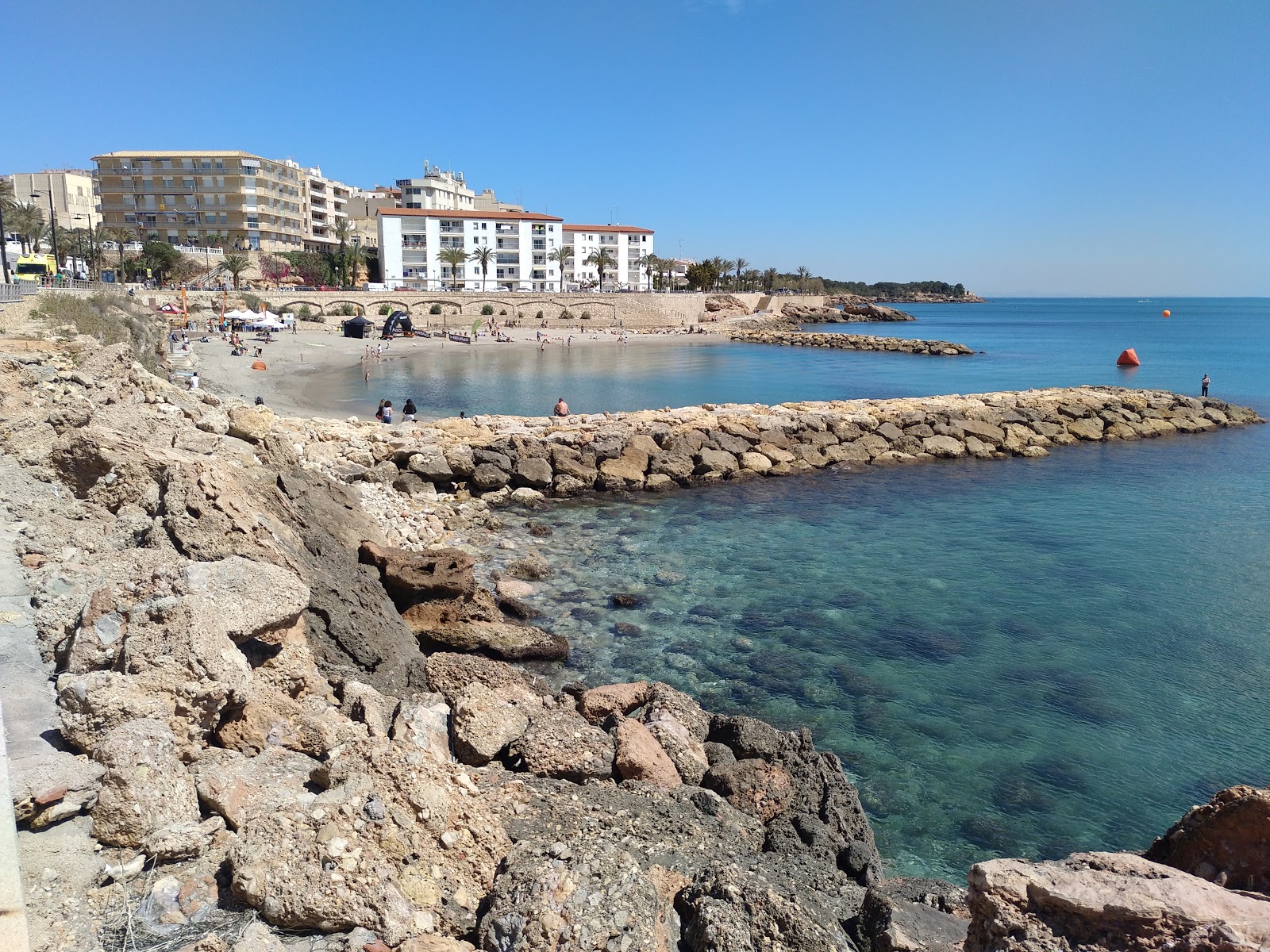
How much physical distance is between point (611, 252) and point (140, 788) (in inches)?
4713

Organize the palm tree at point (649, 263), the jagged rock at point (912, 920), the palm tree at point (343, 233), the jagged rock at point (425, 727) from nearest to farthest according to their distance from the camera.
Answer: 1. the jagged rock at point (912, 920)
2. the jagged rock at point (425, 727)
3. the palm tree at point (343, 233)
4. the palm tree at point (649, 263)

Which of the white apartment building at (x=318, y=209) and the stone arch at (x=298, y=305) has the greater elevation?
the white apartment building at (x=318, y=209)

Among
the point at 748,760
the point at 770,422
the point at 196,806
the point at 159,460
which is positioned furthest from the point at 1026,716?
the point at 770,422

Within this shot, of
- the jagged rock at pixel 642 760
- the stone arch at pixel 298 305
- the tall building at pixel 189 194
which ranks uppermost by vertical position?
the tall building at pixel 189 194

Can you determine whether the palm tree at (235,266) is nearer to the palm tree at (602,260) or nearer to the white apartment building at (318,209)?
the white apartment building at (318,209)

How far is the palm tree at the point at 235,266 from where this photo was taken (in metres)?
80.3

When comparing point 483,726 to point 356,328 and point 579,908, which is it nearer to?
point 579,908

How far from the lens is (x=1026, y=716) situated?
37.0 ft

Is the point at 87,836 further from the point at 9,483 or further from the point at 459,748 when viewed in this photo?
the point at 9,483

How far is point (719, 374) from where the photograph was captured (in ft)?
194

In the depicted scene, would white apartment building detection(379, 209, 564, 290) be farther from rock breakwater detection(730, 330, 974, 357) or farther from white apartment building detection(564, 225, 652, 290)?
rock breakwater detection(730, 330, 974, 357)

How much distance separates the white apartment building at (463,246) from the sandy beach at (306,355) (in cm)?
2013

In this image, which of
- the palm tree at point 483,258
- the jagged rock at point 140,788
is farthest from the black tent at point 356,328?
the jagged rock at point 140,788

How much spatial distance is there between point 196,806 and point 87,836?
1.95 feet
